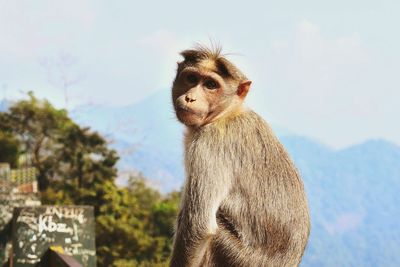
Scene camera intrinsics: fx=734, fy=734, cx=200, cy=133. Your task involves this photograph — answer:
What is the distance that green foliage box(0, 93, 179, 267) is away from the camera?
2302cm

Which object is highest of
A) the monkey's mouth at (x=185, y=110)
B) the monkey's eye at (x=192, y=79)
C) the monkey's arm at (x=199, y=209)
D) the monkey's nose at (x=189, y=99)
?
the monkey's eye at (x=192, y=79)

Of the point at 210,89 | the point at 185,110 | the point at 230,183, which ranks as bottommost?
the point at 230,183

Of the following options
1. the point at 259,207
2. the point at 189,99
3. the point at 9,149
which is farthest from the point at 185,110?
the point at 9,149

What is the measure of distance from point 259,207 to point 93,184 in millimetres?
22370

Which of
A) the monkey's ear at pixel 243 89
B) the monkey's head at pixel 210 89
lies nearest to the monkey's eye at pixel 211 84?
the monkey's head at pixel 210 89

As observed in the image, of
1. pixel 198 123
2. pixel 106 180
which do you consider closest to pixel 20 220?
pixel 198 123

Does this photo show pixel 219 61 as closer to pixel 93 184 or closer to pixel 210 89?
pixel 210 89

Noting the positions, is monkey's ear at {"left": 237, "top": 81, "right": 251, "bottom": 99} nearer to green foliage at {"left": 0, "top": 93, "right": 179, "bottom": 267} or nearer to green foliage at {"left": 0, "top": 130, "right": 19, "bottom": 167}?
green foliage at {"left": 0, "top": 93, "right": 179, "bottom": 267}

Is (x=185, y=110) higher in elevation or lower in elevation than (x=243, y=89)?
lower

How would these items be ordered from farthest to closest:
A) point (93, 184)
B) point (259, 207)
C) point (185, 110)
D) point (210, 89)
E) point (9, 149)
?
point (9, 149) → point (93, 184) → point (210, 89) → point (185, 110) → point (259, 207)

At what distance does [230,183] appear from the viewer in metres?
3.40

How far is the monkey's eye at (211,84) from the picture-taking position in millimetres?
3533

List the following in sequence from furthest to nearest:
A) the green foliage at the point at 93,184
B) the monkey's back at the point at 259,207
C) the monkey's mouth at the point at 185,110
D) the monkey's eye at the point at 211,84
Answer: the green foliage at the point at 93,184, the monkey's eye at the point at 211,84, the monkey's mouth at the point at 185,110, the monkey's back at the point at 259,207

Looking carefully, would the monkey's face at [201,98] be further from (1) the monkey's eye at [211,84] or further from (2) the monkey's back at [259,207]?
(2) the monkey's back at [259,207]
